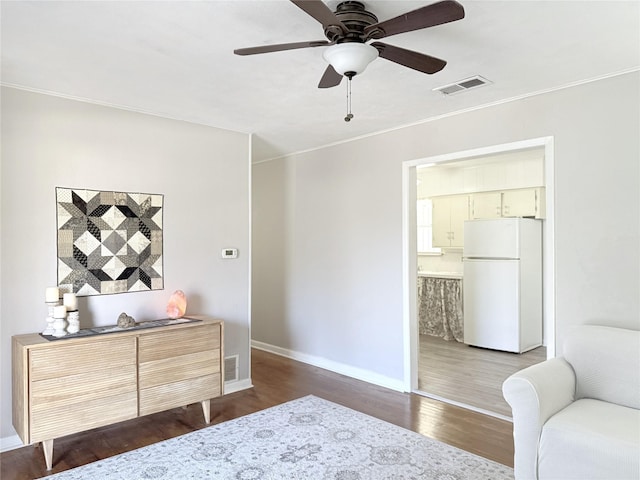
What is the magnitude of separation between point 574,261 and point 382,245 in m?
1.72

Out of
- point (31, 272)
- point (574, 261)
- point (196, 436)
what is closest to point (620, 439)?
point (574, 261)

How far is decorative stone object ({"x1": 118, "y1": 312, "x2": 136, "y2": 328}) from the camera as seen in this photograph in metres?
3.17

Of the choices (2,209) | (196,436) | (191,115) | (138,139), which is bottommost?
(196,436)

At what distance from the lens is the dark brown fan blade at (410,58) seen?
6.56ft

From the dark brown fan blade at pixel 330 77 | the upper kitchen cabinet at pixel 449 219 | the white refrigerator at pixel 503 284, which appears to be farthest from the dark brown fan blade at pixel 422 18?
the upper kitchen cabinet at pixel 449 219

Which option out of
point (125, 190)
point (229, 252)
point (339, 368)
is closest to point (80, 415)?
point (125, 190)

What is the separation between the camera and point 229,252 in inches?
163

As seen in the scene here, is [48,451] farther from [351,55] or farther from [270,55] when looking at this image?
[351,55]

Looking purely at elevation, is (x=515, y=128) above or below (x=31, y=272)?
above

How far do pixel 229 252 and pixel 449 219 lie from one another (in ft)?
13.1

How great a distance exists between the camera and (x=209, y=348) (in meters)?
3.42

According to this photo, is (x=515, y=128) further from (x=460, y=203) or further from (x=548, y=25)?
(x=460, y=203)

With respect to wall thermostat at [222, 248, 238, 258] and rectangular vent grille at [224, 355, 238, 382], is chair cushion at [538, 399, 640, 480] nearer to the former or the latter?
rectangular vent grille at [224, 355, 238, 382]

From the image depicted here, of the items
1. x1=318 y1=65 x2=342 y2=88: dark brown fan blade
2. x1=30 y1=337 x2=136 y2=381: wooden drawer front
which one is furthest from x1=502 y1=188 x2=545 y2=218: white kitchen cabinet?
x1=30 y1=337 x2=136 y2=381: wooden drawer front
